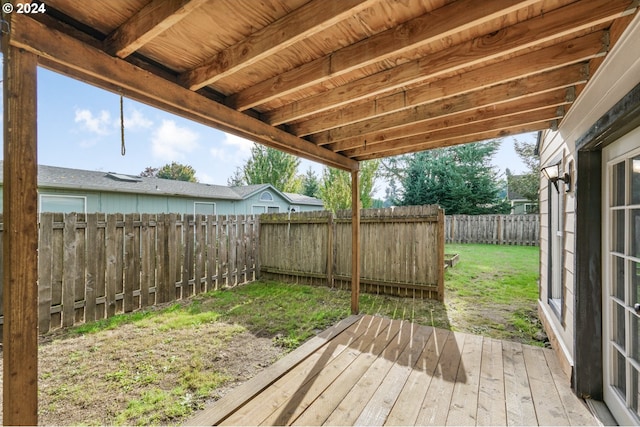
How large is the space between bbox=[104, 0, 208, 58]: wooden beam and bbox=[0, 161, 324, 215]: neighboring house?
26.3 ft

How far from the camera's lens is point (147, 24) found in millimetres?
1379

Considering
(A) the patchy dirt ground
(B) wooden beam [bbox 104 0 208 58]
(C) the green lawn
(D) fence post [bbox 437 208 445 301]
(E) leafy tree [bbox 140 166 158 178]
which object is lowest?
(C) the green lawn

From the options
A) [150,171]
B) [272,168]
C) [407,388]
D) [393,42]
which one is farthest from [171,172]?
[393,42]

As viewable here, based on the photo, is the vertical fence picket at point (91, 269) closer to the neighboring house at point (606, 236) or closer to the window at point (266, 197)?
the neighboring house at point (606, 236)

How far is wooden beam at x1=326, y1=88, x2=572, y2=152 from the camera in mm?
2375

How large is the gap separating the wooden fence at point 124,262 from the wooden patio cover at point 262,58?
2.83m

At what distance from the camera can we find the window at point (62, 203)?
7.38 metres

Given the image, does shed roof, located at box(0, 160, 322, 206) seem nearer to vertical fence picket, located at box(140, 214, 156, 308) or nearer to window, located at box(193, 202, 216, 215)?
window, located at box(193, 202, 216, 215)

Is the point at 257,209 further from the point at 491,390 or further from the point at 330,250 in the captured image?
the point at 491,390

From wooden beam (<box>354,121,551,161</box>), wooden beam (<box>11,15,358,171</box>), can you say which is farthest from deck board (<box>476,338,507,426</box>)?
wooden beam (<box>11,15,358,171</box>)

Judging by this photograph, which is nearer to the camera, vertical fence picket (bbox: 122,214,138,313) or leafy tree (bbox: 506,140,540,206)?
vertical fence picket (bbox: 122,214,138,313)

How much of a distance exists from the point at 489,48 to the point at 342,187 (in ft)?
30.8

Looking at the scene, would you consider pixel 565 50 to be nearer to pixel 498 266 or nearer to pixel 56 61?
pixel 56 61

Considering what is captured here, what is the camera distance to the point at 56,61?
1395mm
